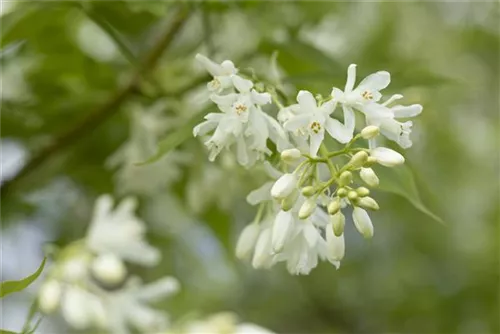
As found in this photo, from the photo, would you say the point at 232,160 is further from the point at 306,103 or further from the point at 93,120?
the point at 306,103

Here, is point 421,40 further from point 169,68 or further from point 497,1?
point 169,68

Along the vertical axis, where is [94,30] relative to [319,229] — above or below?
above

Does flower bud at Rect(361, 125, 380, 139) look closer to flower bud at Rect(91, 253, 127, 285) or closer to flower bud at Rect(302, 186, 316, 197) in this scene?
flower bud at Rect(302, 186, 316, 197)

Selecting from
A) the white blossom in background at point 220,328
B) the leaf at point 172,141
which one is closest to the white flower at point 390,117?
the leaf at point 172,141

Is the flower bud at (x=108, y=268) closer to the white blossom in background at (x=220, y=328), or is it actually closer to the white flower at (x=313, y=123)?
the white blossom in background at (x=220, y=328)

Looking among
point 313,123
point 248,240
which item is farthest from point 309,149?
point 248,240

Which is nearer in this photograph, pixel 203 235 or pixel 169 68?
pixel 169 68

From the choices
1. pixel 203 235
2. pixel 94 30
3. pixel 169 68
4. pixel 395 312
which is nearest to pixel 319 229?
pixel 169 68
